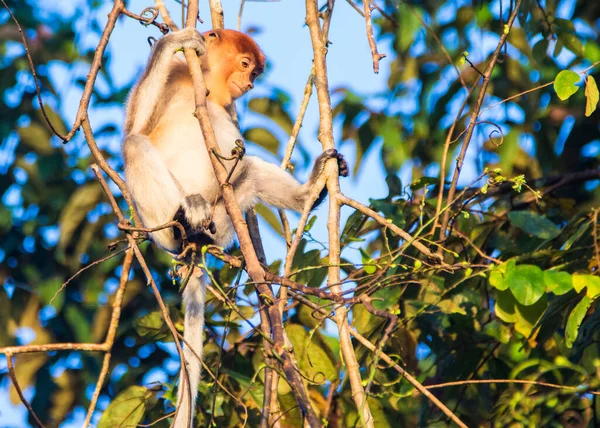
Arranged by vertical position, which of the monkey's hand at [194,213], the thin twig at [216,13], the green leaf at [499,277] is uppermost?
the thin twig at [216,13]

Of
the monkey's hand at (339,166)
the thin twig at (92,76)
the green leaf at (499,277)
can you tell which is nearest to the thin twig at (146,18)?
the thin twig at (92,76)

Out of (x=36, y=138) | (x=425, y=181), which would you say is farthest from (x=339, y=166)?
(x=36, y=138)

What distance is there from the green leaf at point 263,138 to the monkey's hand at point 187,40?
137cm

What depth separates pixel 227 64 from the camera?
203 inches

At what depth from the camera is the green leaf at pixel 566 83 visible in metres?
2.92

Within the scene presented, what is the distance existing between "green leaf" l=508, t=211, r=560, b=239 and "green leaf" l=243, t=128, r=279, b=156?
7.15 feet

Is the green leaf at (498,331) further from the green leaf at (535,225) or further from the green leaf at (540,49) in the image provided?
the green leaf at (540,49)

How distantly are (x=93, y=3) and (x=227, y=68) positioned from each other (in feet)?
5.10

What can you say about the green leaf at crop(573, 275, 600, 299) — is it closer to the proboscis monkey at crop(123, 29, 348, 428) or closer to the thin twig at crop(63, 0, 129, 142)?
the proboscis monkey at crop(123, 29, 348, 428)

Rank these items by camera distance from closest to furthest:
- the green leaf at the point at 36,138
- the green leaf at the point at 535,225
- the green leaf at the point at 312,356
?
the green leaf at the point at 535,225 < the green leaf at the point at 312,356 < the green leaf at the point at 36,138

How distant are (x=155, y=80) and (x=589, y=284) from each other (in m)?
2.68

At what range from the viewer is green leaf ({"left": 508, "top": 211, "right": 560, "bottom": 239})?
12.6 feet

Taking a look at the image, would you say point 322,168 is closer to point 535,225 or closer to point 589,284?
point 535,225

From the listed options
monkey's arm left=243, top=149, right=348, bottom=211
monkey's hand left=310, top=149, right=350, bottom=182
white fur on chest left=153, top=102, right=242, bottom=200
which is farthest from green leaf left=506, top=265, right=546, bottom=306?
white fur on chest left=153, top=102, right=242, bottom=200
